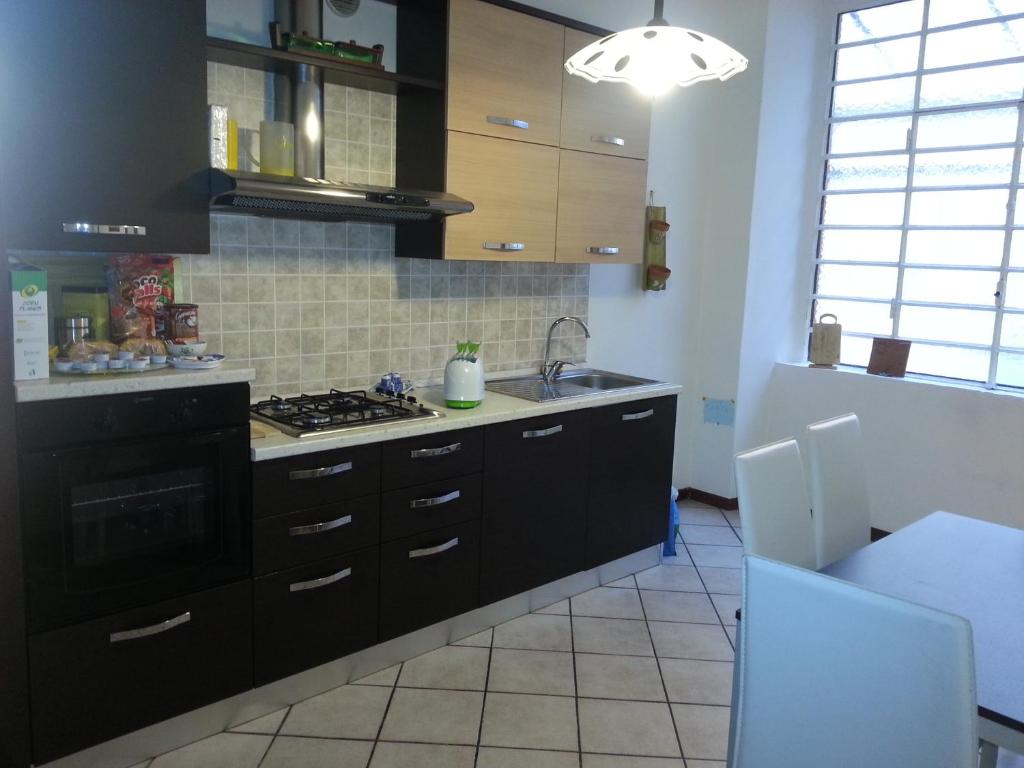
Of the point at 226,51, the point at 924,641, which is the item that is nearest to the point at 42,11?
the point at 226,51

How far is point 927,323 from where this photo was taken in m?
3.99

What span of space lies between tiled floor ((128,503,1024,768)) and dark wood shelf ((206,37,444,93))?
2010mm

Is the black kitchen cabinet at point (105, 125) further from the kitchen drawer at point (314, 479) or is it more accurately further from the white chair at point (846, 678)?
the white chair at point (846, 678)

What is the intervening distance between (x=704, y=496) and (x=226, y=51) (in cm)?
337

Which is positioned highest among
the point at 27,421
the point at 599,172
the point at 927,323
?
the point at 599,172

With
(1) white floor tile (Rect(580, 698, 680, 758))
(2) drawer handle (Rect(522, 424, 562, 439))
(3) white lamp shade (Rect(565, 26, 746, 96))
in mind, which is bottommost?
(1) white floor tile (Rect(580, 698, 680, 758))

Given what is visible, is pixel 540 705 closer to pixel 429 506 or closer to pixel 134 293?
pixel 429 506

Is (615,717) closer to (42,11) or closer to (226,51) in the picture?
(226,51)

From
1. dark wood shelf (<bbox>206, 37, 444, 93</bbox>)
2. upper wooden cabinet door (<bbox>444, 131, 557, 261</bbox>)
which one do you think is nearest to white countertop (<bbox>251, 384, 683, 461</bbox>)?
upper wooden cabinet door (<bbox>444, 131, 557, 261</bbox>)

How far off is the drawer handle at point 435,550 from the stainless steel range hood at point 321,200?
1.15m

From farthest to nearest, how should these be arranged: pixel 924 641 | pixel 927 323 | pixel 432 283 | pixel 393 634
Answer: pixel 927 323, pixel 432 283, pixel 393 634, pixel 924 641

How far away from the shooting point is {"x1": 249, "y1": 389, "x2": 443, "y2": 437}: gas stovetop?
2.38 metres

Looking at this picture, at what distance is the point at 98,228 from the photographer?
203cm

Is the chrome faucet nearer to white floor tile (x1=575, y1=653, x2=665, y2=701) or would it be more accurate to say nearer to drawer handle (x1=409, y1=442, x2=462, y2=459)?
drawer handle (x1=409, y1=442, x2=462, y2=459)
